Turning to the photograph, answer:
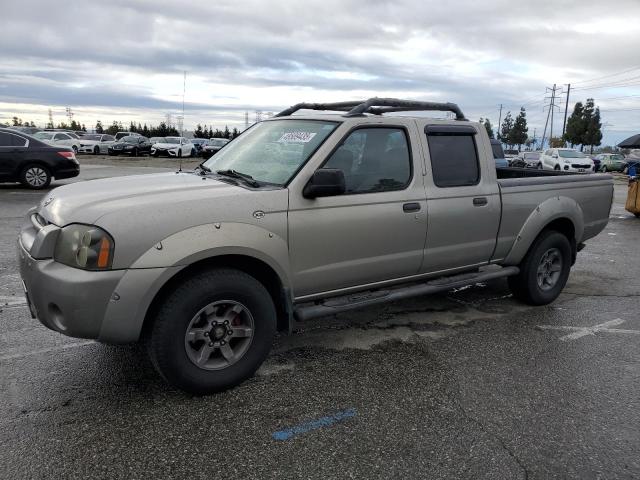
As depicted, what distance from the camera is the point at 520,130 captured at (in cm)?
9756

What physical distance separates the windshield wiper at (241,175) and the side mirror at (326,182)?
0.40 m

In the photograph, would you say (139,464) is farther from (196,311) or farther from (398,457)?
(398,457)

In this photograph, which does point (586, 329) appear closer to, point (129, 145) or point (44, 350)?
point (44, 350)

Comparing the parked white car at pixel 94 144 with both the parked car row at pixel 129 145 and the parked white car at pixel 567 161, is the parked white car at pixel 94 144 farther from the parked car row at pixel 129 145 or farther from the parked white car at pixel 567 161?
the parked white car at pixel 567 161

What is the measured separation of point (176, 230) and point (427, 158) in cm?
225

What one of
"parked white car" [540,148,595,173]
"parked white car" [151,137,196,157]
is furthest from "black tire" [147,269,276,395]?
"parked white car" [151,137,196,157]

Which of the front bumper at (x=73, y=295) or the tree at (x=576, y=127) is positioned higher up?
the tree at (x=576, y=127)

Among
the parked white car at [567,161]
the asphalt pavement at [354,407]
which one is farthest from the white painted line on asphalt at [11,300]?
the parked white car at [567,161]

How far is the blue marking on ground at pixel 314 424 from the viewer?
3.03 metres

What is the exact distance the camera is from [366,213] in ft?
13.1

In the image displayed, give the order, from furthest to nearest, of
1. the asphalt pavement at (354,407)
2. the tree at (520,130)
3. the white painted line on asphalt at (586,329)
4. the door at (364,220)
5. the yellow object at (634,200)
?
the tree at (520,130) < the yellow object at (634,200) < the white painted line on asphalt at (586,329) < the door at (364,220) < the asphalt pavement at (354,407)

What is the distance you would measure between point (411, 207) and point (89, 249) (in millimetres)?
2398

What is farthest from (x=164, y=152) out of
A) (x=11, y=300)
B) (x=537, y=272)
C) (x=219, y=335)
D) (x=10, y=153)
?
(x=219, y=335)

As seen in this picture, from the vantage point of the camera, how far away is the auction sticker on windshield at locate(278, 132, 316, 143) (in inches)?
158
